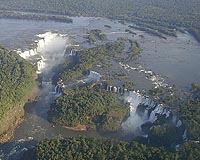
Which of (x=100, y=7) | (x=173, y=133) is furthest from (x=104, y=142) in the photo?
(x=100, y=7)

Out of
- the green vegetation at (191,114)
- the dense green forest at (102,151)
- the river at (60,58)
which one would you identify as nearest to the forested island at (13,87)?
the river at (60,58)

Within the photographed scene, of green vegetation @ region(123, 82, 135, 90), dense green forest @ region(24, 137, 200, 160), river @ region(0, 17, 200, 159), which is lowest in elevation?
river @ region(0, 17, 200, 159)

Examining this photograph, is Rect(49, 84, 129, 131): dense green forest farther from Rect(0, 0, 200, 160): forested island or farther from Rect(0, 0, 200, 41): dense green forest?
Rect(0, 0, 200, 41): dense green forest

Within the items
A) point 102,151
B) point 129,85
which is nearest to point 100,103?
point 129,85

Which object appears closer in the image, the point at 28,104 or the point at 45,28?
the point at 28,104

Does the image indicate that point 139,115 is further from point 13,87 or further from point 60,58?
point 60,58

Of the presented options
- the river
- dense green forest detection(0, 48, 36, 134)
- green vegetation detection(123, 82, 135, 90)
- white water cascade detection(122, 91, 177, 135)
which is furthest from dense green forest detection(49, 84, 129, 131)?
dense green forest detection(0, 48, 36, 134)

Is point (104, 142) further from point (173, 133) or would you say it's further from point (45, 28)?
point (45, 28)
